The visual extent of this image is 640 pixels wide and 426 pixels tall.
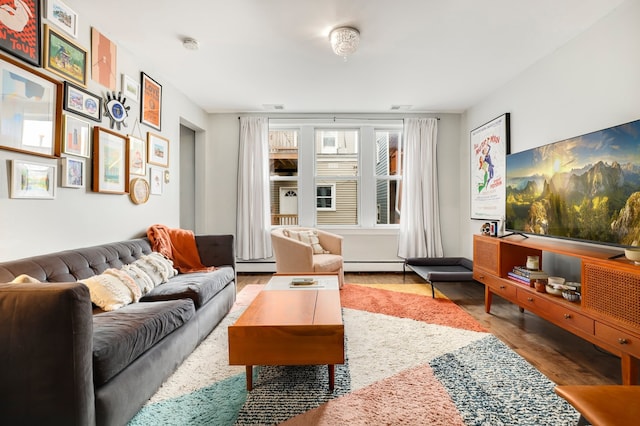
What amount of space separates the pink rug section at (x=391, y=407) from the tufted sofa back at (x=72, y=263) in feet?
5.28

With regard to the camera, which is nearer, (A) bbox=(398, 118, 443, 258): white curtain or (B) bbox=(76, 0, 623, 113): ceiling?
(B) bbox=(76, 0, 623, 113): ceiling

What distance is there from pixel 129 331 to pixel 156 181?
228cm

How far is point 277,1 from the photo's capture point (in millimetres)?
2211

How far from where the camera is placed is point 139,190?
3.07m

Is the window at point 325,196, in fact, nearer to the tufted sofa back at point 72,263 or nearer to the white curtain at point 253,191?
the white curtain at point 253,191

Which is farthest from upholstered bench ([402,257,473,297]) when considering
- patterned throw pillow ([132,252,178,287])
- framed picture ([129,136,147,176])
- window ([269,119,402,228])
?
framed picture ([129,136,147,176])

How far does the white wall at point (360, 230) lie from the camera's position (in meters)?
4.95

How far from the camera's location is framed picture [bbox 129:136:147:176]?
9.62 ft

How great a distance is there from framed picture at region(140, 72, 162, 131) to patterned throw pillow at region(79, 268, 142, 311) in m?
→ 1.79

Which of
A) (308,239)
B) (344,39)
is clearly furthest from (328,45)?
(308,239)

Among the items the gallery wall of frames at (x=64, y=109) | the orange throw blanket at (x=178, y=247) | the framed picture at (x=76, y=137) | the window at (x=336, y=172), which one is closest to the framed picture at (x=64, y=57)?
the gallery wall of frames at (x=64, y=109)

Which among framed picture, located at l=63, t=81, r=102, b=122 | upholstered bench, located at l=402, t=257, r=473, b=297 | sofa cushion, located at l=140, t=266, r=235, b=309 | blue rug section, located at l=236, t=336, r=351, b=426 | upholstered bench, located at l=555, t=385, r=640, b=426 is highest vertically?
framed picture, located at l=63, t=81, r=102, b=122

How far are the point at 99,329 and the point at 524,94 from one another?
432 cm

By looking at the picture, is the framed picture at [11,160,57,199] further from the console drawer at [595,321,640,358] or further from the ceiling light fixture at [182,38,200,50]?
the console drawer at [595,321,640,358]
